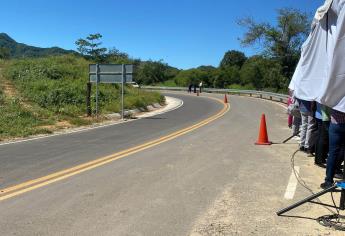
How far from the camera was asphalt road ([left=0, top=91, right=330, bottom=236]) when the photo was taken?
239 inches

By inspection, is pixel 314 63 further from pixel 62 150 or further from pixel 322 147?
pixel 62 150

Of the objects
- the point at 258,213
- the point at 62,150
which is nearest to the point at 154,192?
the point at 258,213

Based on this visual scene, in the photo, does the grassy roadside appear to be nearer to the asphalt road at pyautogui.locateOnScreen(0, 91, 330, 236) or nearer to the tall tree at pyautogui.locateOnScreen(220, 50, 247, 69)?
the asphalt road at pyautogui.locateOnScreen(0, 91, 330, 236)

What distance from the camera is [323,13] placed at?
7.17 meters

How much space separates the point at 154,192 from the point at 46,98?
19.3 meters

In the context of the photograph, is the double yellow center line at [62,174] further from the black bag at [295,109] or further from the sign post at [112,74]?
the sign post at [112,74]

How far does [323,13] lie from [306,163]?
4339 mm

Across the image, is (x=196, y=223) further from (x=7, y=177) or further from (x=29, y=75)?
(x=29, y=75)

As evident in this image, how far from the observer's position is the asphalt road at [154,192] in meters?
6.06

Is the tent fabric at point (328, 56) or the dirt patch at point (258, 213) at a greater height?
the tent fabric at point (328, 56)

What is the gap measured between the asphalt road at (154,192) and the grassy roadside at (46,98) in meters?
5.95

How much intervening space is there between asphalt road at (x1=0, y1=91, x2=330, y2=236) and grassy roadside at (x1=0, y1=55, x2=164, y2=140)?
595 centimetres

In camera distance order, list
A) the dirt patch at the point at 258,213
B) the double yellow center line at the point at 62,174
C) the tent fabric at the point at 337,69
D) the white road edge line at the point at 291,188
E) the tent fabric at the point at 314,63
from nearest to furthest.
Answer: the dirt patch at the point at 258,213
the tent fabric at the point at 337,69
the white road edge line at the point at 291,188
the double yellow center line at the point at 62,174
the tent fabric at the point at 314,63

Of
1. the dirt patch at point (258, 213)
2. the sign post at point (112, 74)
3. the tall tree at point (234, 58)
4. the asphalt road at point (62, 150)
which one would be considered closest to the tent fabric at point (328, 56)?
the dirt patch at point (258, 213)
